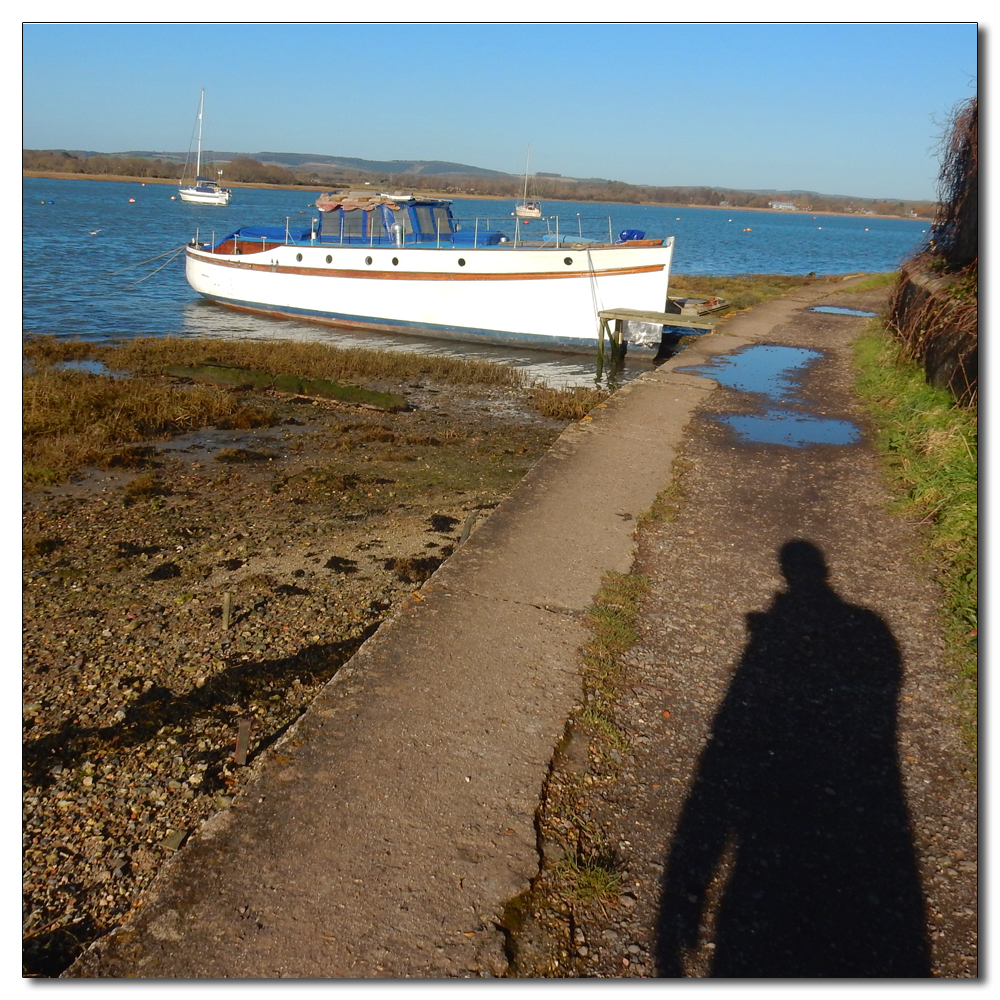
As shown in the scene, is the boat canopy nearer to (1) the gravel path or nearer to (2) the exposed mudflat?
(2) the exposed mudflat

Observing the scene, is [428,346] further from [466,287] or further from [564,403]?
[564,403]

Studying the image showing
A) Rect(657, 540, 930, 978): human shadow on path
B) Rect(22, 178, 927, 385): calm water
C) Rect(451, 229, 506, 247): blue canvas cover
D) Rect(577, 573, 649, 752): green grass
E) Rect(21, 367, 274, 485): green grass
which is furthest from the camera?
Rect(451, 229, 506, 247): blue canvas cover

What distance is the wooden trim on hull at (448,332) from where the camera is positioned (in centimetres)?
2216

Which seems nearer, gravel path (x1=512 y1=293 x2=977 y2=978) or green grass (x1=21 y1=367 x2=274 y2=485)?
gravel path (x1=512 y1=293 x2=977 y2=978)

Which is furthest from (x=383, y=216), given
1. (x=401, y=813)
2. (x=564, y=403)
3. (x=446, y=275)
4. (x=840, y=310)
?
(x=401, y=813)

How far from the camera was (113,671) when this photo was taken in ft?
17.5

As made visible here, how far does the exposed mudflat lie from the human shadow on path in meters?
2.42

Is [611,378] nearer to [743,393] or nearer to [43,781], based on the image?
[743,393]

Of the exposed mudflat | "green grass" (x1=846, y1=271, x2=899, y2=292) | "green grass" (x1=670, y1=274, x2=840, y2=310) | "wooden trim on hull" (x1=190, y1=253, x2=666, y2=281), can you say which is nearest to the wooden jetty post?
"wooden trim on hull" (x1=190, y1=253, x2=666, y2=281)

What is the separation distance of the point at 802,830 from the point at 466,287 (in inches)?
805

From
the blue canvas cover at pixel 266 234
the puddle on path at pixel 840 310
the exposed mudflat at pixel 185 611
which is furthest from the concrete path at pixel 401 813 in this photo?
the blue canvas cover at pixel 266 234

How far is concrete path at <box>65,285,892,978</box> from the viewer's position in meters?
2.72

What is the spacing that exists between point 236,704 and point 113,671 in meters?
0.97

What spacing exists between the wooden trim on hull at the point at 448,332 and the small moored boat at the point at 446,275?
31 millimetres
